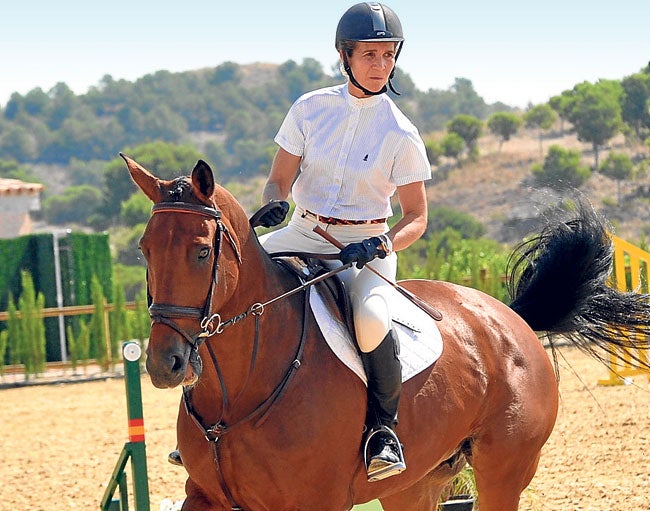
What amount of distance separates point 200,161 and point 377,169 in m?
1.14

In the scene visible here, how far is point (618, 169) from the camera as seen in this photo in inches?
2403

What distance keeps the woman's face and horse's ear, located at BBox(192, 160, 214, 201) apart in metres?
1.15

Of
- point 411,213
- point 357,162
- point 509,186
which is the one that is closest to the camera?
point 357,162

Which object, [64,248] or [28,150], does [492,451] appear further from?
[28,150]

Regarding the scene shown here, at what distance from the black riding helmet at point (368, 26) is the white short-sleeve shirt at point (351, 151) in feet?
0.42

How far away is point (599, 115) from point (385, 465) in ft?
228

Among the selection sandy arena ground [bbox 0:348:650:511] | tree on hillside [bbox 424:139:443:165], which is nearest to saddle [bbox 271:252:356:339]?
sandy arena ground [bbox 0:348:650:511]

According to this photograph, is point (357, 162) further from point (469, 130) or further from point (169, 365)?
point (469, 130)

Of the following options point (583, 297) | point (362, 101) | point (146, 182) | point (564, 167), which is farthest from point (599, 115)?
point (146, 182)

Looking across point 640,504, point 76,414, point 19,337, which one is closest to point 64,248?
point 19,337

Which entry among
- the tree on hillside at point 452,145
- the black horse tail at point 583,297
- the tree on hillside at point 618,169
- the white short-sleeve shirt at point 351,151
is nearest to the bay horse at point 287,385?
the white short-sleeve shirt at point 351,151

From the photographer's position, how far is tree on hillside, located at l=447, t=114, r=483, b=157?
7762 cm

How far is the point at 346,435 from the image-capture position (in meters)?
4.27

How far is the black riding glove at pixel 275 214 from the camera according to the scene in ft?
14.3
